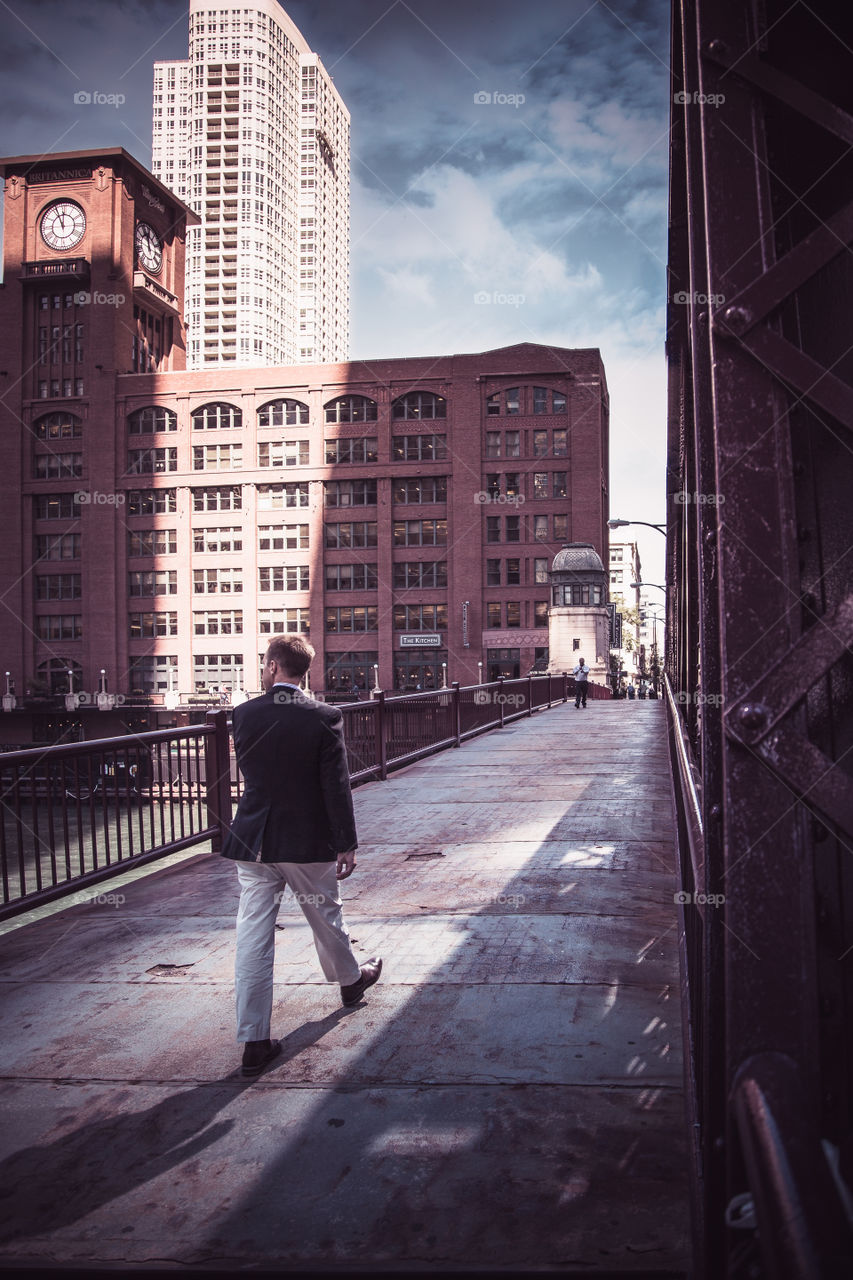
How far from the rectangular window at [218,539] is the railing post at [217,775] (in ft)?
199

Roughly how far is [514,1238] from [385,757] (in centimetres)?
1100

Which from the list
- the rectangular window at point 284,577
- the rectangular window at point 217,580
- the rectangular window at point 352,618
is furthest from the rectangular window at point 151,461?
the rectangular window at point 352,618

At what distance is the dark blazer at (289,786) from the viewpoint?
421 centimetres

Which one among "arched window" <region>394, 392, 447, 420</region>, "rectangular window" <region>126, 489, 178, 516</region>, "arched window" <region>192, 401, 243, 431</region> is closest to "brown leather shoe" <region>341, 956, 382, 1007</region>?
"arched window" <region>394, 392, 447, 420</region>

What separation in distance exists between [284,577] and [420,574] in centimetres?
1019

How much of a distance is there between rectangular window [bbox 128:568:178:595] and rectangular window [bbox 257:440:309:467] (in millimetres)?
10792

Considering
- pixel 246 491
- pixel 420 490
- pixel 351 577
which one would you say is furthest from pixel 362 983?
pixel 246 491

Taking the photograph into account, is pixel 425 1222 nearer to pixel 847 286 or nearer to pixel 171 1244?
pixel 171 1244

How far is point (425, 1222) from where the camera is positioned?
280 centimetres

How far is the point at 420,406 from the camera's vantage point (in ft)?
216

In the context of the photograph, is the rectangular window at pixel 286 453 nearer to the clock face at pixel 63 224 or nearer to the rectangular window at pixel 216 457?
the rectangular window at pixel 216 457

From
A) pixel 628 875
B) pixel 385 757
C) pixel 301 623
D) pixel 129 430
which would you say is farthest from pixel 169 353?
pixel 628 875

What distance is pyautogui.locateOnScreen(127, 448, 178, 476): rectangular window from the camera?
2717 inches

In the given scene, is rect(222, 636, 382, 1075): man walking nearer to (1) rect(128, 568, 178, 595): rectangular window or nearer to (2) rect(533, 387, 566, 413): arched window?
(2) rect(533, 387, 566, 413): arched window
